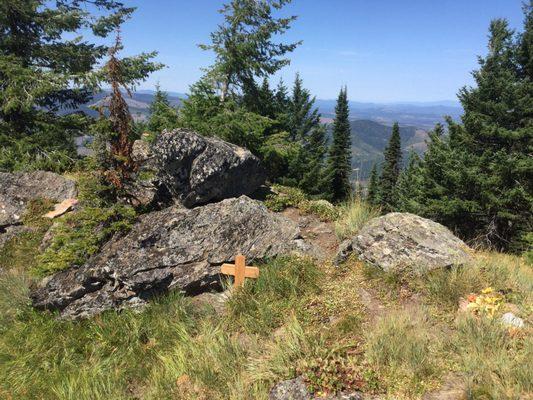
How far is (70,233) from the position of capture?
8.00m

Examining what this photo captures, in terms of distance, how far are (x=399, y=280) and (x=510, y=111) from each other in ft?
58.6

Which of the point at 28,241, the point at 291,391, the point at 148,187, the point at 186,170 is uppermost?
the point at 186,170

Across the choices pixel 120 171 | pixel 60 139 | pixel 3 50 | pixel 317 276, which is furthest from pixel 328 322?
pixel 3 50

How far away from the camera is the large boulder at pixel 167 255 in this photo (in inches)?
287

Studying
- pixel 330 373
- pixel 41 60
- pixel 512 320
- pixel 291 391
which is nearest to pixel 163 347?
pixel 291 391

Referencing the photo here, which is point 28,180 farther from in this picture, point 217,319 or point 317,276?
point 317,276

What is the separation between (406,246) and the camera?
7633 millimetres

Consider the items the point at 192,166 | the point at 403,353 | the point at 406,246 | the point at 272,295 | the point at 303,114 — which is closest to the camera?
the point at 403,353

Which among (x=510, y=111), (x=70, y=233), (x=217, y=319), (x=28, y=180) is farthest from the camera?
(x=510, y=111)

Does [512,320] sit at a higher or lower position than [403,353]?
higher

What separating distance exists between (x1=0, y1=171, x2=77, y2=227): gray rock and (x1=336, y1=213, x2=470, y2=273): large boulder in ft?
30.8

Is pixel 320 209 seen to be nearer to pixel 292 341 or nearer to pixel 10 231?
pixel 292 341

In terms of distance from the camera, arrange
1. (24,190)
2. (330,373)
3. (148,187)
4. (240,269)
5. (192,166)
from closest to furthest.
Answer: (330,373), (240,269), (192,166), (148,187), (24,190)

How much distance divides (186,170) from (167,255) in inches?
101
